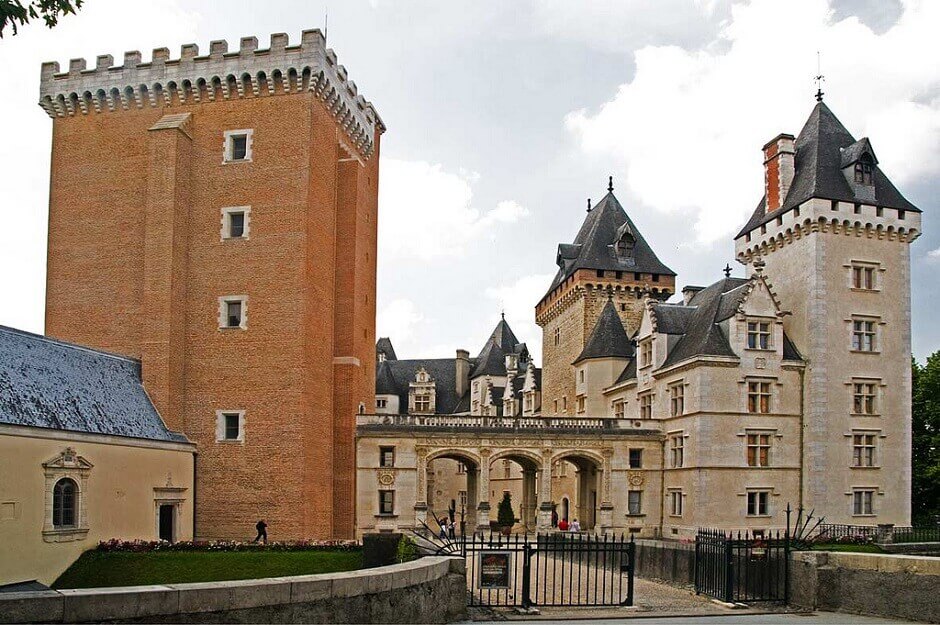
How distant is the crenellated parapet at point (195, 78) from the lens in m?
34.7

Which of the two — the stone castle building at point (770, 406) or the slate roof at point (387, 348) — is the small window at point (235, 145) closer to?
the stone castle building at point (770, 406)

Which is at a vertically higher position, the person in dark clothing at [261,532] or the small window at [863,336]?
the small window at [863,336]

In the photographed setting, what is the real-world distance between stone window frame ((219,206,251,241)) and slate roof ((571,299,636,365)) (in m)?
21.5

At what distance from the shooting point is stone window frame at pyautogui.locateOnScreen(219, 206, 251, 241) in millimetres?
34688

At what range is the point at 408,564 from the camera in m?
13.4

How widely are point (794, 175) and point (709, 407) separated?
11.9 m

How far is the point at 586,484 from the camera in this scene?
149ft

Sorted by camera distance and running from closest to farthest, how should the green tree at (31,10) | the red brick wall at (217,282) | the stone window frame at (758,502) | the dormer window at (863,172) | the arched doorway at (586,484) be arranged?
the green tree at (31,10) < the red brick wall at (217,282) < the stone window frame at (758,502) < the dormer window at (863,172) < the arched doorway at (586,484)

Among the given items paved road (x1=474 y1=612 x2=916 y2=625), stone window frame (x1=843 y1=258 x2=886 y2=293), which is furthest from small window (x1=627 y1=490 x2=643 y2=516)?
paved road (x1=474 y1=612 x2=916 y2=625)

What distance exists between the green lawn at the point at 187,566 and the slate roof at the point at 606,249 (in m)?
30.9

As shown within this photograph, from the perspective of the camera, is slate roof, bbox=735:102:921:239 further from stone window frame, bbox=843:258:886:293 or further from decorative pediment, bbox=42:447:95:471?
decorative pediment, bbox=42:447:95:471

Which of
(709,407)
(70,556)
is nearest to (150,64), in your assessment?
(70,556)

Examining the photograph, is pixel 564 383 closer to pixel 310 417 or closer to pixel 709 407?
pixel 709 407

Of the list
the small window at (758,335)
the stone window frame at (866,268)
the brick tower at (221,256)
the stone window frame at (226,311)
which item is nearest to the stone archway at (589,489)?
the small window at (758,335)
